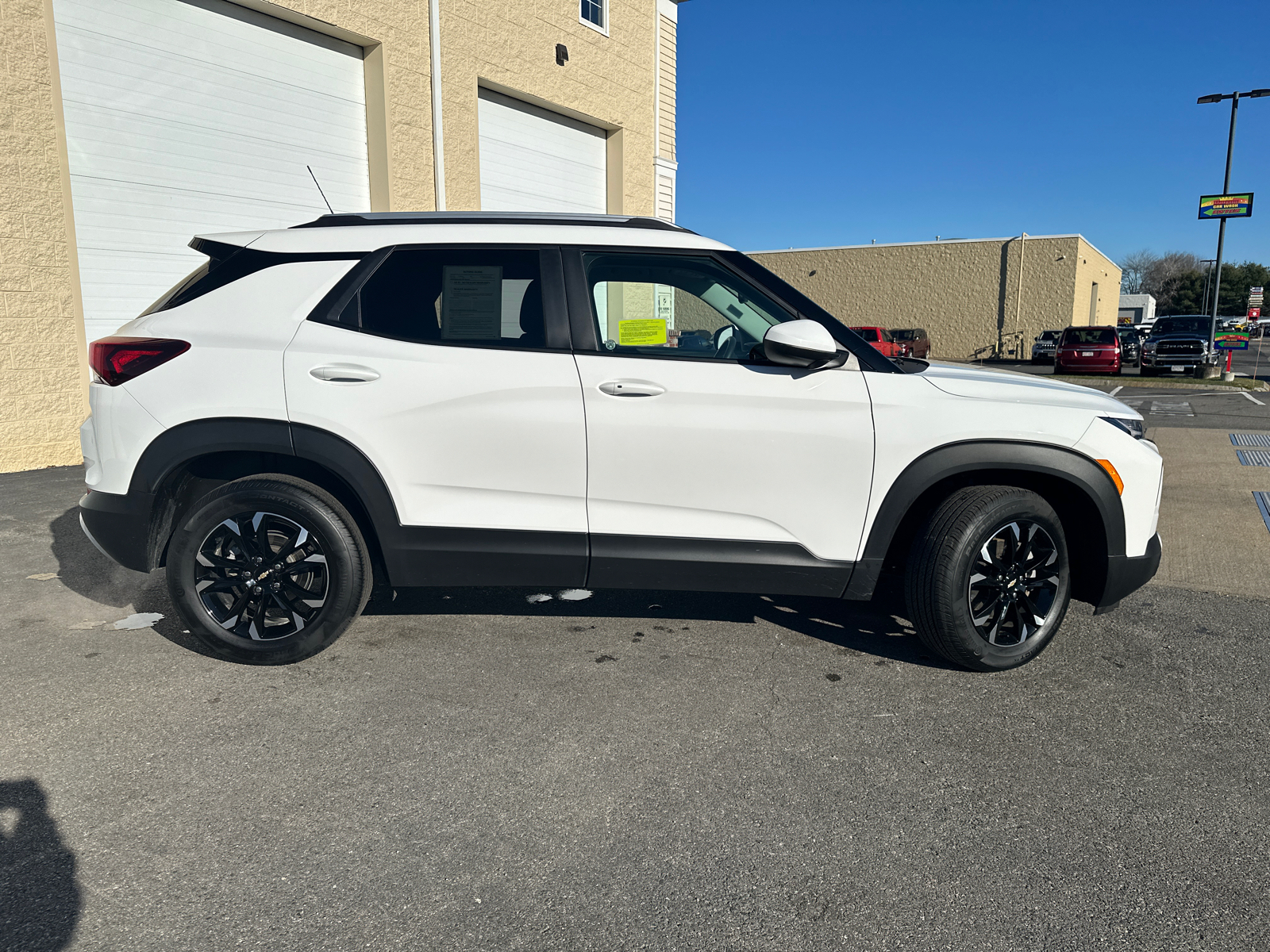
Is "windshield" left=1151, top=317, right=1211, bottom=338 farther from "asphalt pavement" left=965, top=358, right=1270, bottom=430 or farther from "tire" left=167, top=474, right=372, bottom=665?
"tire" left=167, top=474, right=372, bottom=665

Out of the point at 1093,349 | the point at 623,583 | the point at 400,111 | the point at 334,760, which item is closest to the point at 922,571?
the point at 623,583

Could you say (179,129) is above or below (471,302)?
above

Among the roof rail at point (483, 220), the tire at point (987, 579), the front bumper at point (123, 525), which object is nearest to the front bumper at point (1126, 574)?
the tire at point (987, 579)

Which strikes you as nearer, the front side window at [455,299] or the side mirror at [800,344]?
the side mirror at [800,344]

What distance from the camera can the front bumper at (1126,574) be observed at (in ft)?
11.8

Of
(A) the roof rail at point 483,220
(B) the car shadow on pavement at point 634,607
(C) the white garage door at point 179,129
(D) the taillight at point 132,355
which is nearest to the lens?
(D) the taillight at point 132,355

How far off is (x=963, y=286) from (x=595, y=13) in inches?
1281

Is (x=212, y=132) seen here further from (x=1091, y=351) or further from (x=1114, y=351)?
(x=1114, y=351)

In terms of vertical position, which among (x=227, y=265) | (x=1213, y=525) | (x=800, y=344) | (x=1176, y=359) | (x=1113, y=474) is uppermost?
(x=227, y=265)

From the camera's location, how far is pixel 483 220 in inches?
149

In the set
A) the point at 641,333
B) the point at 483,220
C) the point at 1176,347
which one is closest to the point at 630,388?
the point at 641,333

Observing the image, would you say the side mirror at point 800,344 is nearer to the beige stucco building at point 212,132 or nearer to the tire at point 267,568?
the tire at point 267,568

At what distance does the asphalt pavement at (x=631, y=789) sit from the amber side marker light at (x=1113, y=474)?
830 millimetres

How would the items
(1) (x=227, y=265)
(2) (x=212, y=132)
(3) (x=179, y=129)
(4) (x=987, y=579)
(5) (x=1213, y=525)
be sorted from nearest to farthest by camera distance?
(4) (x=987, y=579) < (1) (x=227, y=265) < (5) (x=1213, y=525) < (3) (x=179, y=129) < (2) (x=212, y=132)
